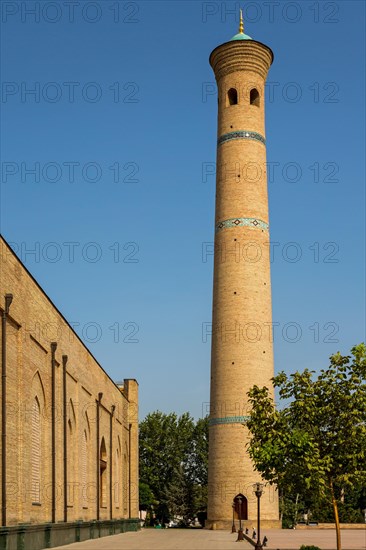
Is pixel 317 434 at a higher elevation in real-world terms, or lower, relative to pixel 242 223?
lower

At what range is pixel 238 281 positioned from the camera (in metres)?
47.9

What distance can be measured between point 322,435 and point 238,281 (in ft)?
79.1

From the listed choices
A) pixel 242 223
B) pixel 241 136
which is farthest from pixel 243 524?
pixel 241 136

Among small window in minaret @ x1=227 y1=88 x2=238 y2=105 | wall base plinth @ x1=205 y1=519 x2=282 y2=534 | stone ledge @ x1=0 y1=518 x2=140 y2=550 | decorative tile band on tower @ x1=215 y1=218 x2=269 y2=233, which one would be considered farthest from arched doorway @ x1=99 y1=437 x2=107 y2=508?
small window in minaret @ x1=227 y1=88 x2=238 y2=105

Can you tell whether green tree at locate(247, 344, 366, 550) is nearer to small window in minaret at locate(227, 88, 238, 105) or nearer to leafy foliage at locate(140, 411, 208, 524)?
small window in minaret at locate(227, 88, 238, 105)

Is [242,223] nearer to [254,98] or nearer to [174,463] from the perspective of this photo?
[254,98]

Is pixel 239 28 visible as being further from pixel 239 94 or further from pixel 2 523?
pixel 2 523

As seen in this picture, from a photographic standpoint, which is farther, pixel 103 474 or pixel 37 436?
pixel 103 474

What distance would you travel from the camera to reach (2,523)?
821 inches

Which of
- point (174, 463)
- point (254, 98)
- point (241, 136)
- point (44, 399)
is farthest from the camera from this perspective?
point (174, 463)

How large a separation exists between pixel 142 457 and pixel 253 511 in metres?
29.2

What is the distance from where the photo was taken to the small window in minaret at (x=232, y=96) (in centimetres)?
5075

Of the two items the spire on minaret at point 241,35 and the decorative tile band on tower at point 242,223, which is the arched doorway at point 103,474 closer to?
the decorative tile band on tower at point 242,223

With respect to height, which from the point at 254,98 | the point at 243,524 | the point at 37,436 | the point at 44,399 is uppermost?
the point at 254,98
